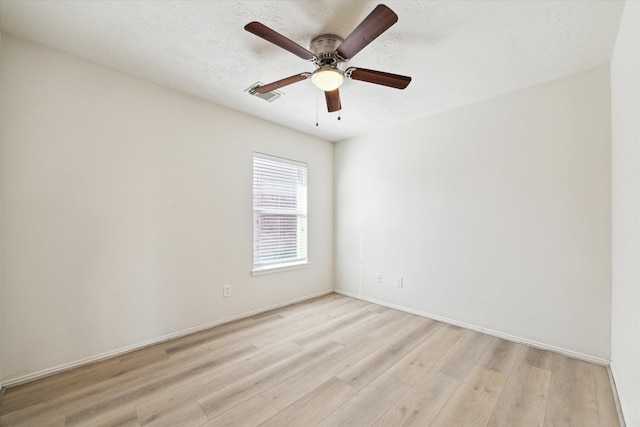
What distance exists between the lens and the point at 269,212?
3.52 metres

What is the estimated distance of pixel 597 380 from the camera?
1995mm

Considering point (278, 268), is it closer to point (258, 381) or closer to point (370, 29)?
point (258, 381)

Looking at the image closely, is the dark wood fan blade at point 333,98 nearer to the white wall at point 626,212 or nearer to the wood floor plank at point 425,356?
the white wall at point 626,212

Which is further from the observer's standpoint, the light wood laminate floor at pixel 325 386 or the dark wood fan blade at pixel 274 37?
the light wood laminate floor at pixel 325 386

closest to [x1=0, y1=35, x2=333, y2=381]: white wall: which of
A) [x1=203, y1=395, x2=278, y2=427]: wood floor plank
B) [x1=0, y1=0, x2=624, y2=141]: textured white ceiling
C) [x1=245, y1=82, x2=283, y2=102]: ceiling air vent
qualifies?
[x1=0, y1=0, x2=624, y2=141]: textured white ceiling

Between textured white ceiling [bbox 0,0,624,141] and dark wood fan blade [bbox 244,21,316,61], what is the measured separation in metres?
0.23

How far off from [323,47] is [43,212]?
2.38 meters

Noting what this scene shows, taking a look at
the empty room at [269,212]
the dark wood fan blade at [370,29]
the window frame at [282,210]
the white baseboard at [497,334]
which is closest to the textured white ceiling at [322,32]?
the empty room at [269,212]

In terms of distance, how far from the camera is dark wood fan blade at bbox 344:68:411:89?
1.88 metres

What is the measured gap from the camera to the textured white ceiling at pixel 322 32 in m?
1.67

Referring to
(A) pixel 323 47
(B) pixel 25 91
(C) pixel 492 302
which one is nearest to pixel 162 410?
(B) pixel 25 91

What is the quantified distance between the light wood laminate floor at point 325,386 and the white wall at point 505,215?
37 cm

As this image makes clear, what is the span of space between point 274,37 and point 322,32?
46 centimetres

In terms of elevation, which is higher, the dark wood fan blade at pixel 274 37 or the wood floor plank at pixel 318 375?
the dark wood fan blade at pixel 274 37
